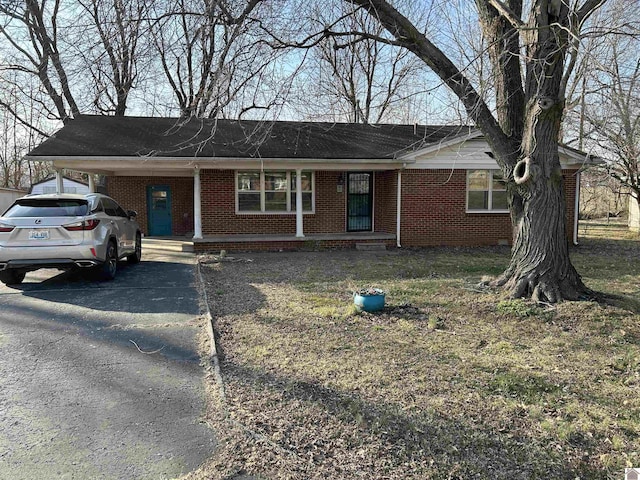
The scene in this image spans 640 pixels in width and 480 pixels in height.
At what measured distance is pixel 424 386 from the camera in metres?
4.06

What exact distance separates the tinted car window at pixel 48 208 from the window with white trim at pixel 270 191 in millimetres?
7090

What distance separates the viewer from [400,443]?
10.2 feet

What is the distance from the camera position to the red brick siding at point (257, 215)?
14812 millimetres

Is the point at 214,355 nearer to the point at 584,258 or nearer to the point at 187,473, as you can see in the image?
the point at 187,473

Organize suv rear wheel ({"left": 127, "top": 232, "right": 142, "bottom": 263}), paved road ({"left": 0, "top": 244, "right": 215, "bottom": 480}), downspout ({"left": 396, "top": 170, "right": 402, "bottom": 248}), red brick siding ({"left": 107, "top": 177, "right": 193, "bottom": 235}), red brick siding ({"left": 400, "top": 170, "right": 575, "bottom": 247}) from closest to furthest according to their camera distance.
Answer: paved road ({"left": 0, "top": 244, "right": 215, "bottom": 480}) < suv rear wheel ({"left": 127, "top": 232, "right": 142, "bottom": 263}) < downspout ({"left": 396, "top": 170, "right": 402, "bottom": 248}) < red brick siding ({"left": 400, "top": 170, "right": 575, "bottom": 247}) < red brick siding ({"left": 107, "top": 177, "right": 193, "bottom": 235})

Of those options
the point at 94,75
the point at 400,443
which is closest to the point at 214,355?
the point at 400,443

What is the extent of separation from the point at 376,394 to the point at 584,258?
35.4 ft

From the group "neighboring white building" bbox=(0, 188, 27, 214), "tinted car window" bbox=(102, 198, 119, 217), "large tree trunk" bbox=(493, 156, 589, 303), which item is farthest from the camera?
"neighboring white building" bbox=(0, 188, 27, 214)

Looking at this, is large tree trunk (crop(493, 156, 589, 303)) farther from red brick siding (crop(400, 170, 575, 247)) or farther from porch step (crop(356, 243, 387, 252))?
red brick siding (crop(400, 170, 575, 247))

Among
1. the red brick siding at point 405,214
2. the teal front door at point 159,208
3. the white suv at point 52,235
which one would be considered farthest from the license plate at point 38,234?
the teal front door at point 159,208

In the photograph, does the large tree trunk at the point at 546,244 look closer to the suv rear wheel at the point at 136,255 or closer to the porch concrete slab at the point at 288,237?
the porch concrete slab at the point at 288,237

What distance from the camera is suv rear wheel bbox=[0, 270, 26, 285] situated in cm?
820

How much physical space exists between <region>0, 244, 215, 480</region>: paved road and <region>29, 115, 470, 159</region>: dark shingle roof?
20.9 feet

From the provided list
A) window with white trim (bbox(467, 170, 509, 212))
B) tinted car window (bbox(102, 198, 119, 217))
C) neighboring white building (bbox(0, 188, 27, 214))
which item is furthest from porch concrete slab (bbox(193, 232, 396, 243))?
neighboring white building (bbox(0, 188, 27, 214))
